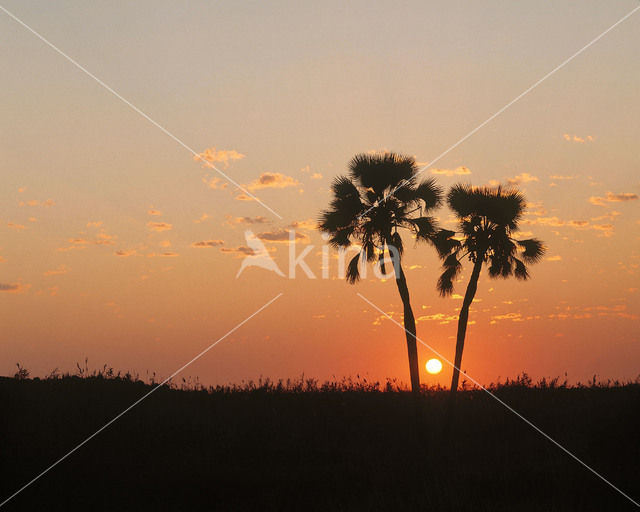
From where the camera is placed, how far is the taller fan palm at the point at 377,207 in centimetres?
3095

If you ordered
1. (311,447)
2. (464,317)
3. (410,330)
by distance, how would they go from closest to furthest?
(311,447)
(410,330)
(464,317)

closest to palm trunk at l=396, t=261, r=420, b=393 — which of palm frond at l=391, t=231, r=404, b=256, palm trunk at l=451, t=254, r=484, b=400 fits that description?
palm frond at l=391, t=231, r=404, b=256

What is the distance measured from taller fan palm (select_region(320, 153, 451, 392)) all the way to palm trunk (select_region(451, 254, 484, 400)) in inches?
85.3

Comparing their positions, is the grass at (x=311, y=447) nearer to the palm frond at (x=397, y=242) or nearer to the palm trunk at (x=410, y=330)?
the palm trunk at (x=410, y=330)

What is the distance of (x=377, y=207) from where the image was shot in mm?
30953

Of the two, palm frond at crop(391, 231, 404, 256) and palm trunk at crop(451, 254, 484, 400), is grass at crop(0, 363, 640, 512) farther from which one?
palm frond at crop(391, 231, 404, 256)

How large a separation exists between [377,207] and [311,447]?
10799 mm

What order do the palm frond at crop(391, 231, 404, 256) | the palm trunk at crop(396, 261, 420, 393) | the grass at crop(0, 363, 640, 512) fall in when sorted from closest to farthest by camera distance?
1. the grass at crop(0, 363, 640, 512)
2. the palm trunk at crop(396, 261, 420, 393)
3. the palm frond at crop(391, 231, 404, 256)

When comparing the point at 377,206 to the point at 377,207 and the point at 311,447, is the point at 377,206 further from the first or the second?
the point at 311,447

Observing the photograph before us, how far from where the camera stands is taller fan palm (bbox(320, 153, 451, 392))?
31.0 meters

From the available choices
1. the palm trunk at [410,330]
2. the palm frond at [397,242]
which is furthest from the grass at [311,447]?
the palm frond at [397,242]

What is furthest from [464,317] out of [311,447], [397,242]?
[311,447]

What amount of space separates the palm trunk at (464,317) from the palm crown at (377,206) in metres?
1.99

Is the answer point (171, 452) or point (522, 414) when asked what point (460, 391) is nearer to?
point (522, 414)
